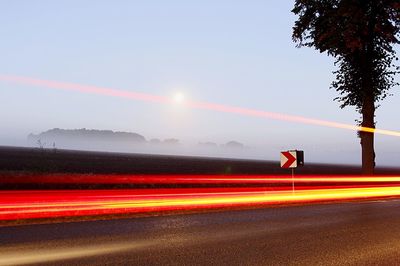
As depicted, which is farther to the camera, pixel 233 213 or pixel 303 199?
pixel 303 199

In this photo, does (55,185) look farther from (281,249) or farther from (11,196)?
(281,249)

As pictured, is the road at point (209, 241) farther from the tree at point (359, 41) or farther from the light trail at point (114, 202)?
the tree at point (359, 41)

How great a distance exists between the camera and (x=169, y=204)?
14922mm

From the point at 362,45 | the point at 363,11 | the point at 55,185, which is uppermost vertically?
the point at 363,11

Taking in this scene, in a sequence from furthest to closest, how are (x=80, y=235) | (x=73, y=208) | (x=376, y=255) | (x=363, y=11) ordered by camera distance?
(x=363, y=11)
(x=73, y=208)
(x=80, y=235)
(x=376, y=255)

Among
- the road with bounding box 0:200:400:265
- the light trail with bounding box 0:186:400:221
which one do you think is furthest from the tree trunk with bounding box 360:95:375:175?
the road with bounding box 0:200:400:265

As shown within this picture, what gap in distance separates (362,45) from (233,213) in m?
15.3

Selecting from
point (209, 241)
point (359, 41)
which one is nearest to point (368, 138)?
point (359, 41)

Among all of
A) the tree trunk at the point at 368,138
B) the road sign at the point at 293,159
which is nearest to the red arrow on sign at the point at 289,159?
the road sign at the point at 293,159

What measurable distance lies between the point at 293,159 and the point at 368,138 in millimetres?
11250

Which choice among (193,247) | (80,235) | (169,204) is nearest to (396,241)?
(193,247)

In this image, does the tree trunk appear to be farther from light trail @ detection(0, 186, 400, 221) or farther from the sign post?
the sign post

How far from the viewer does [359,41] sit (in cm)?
2508

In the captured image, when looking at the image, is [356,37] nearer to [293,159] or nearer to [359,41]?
[359,41]
